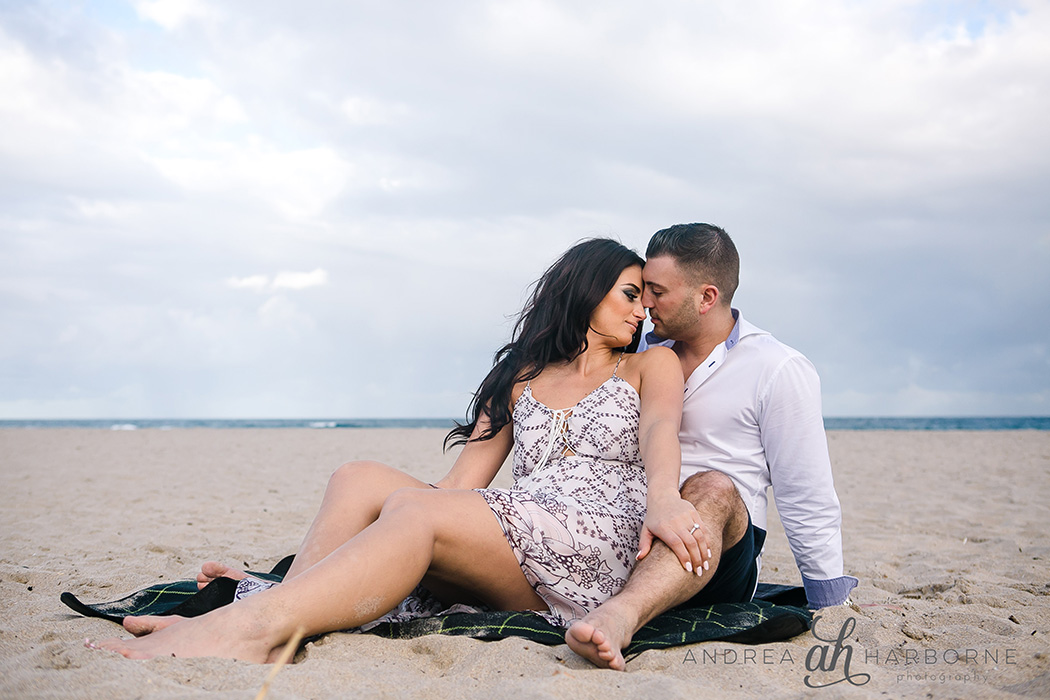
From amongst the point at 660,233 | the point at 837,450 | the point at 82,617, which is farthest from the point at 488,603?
the point at 837,450

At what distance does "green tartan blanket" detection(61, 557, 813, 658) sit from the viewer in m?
2.33

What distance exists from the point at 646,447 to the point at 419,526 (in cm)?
87

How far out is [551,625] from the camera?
8.03 ft

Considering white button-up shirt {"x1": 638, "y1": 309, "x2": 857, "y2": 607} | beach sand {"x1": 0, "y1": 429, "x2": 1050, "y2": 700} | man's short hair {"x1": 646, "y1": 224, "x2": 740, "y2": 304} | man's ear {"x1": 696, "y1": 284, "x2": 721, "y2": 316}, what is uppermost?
man's short hair {"x1": 646, "y1": 224, "x2": 740, "y2": 304}

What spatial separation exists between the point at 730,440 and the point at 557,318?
879 millimetres

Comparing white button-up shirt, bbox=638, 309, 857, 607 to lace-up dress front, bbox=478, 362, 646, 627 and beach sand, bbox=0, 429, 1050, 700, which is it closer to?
beach sand, bbox=0, 429, 1050, 700

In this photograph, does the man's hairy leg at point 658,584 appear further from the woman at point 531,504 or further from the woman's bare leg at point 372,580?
the woman's bare leg at point 372,580

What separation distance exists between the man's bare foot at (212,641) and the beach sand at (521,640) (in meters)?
0.06

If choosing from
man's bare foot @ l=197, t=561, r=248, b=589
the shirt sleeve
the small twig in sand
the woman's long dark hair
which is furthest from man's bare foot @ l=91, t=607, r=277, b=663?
the shirt sleeve

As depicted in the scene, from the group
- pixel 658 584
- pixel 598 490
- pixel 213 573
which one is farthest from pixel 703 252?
pixel 213 573

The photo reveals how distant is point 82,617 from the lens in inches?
100

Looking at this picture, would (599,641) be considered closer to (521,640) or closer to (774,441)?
(521,640)

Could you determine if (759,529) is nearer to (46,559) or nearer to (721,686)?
(721,686)

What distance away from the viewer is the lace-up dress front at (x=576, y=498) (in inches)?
94.8
